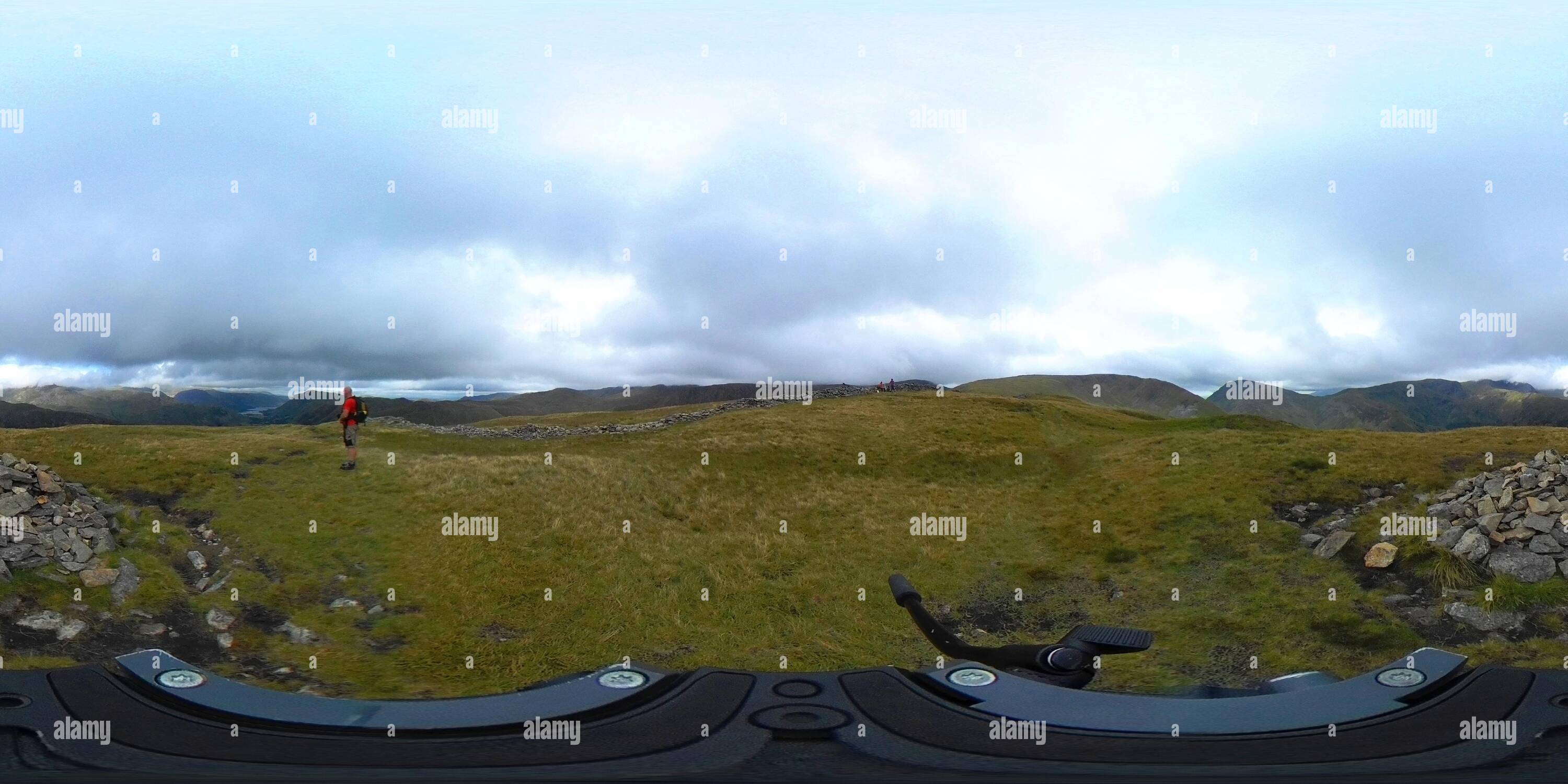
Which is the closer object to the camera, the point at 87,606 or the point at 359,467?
the point at 87,606

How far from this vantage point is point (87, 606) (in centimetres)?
1273

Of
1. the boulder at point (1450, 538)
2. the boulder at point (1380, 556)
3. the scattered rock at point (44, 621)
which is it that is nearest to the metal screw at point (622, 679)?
the scattered rock at point (44, 621)

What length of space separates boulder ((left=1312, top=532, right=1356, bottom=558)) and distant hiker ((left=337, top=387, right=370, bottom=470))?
28010 millimetres

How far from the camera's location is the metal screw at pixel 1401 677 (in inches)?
157

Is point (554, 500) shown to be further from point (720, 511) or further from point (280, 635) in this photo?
point (280, 635)

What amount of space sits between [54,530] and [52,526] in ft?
1.19

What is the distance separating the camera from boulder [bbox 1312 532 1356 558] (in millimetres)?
16766

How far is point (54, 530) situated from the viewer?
1405cm

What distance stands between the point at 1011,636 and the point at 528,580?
10.3 meters

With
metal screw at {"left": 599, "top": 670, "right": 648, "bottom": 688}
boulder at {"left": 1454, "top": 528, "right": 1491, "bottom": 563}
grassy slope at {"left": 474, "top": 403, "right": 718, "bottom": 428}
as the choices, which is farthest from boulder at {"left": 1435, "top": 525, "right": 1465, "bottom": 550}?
grassy slope at {"left": 474, "top": 403, "right": 718, "bottom": 428}

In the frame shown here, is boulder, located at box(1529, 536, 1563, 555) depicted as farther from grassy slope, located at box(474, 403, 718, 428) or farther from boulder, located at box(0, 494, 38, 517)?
grassy slope, located at box(474, 403, 718, 428)

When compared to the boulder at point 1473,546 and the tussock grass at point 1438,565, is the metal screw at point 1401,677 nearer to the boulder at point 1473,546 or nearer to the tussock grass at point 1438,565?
the tussock grass at point 1438,565

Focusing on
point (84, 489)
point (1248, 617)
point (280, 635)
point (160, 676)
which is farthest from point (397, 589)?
point (1248, 617)

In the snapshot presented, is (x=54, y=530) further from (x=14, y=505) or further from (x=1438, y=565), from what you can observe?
(x=1438, y=565)
